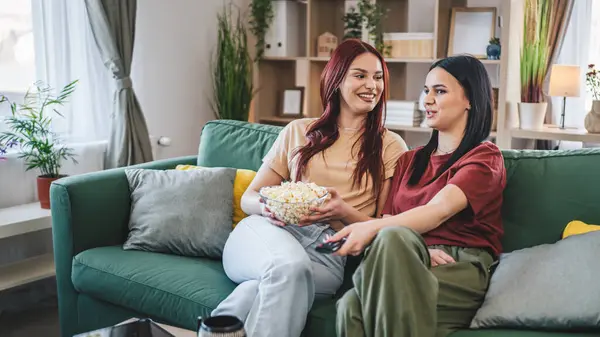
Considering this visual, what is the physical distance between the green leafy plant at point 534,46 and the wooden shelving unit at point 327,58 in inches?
6.3

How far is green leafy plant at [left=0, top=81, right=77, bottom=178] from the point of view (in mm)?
3035

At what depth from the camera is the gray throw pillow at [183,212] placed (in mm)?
2418

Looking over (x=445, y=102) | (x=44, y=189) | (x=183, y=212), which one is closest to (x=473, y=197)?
(x=445, y=102)

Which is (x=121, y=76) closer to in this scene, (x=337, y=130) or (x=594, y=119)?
(x=337, y=130)

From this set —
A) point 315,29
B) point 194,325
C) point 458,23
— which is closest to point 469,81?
point 194,325

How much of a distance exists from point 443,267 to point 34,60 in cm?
236

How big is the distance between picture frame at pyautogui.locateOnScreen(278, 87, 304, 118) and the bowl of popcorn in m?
2.47

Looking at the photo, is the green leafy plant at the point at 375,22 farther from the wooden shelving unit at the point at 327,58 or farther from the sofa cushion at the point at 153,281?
the sofa cushion at the point at 153,281

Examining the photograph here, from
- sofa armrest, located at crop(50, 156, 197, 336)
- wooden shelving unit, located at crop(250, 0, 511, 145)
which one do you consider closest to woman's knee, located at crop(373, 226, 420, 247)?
sofa armrest, located at crop(50, 156, 197, 336)

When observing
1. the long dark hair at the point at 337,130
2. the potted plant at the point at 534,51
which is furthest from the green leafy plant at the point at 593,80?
the long dark hair at the point at 337,130

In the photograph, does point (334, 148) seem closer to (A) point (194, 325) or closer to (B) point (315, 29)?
(A) point (194, 325)

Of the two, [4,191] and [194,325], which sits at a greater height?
[4,191]

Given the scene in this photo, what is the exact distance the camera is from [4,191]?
313 centimetres

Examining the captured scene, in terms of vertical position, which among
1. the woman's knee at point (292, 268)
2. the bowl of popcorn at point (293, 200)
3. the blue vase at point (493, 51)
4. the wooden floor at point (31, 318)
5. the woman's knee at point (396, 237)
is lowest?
the wooden floor at point (31, 318)
